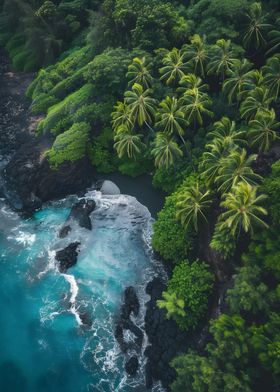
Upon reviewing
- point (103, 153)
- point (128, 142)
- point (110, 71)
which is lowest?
point (103, 153)

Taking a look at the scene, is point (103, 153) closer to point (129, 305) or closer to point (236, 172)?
point (129, 305)

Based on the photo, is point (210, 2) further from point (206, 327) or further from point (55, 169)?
point (206, 327)

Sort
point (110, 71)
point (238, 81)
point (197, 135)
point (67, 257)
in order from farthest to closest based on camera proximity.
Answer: point (110, 71) → point (197, 135) → point (67, 257) → point (238, 81)

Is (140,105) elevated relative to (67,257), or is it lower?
elevated

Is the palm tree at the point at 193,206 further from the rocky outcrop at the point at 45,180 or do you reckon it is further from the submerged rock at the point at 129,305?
the rocky outcrop at the point at 45,180

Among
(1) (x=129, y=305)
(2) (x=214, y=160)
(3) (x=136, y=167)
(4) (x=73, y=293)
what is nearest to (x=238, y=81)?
(2) (x=214, y=160)

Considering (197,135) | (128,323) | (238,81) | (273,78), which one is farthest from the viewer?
(197,135)

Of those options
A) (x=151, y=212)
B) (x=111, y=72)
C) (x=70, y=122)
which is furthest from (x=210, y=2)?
(x=151, y=212)
